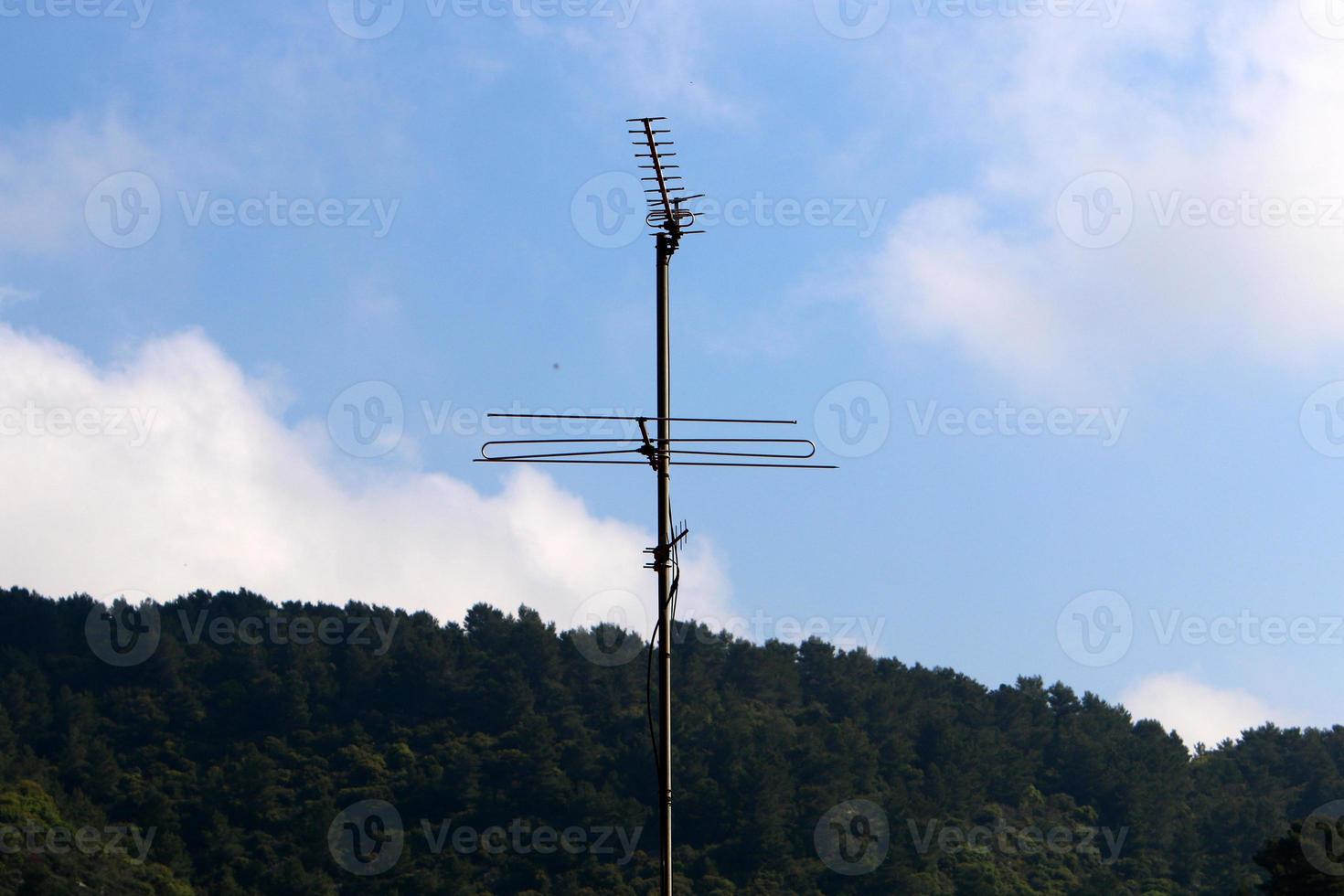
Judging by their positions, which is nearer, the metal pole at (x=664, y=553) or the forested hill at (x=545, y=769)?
the metal pole at (x=664, y=553)

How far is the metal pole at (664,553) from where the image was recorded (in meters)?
9.62

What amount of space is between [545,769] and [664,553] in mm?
65500

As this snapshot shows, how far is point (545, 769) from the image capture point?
7388 centimetres

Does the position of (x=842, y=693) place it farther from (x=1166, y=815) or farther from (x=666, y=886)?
(x=666, y=886)

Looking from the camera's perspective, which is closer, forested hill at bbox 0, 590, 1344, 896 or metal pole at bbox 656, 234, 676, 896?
metal pole at bbox 656, 234, 676, 896

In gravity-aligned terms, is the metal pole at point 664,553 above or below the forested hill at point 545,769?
below

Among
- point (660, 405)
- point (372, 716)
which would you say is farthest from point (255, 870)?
point (660, 405)

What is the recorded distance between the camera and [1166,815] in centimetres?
7481

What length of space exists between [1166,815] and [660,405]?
230 ft

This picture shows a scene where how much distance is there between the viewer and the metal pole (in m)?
9.62

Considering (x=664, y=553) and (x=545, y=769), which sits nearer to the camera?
(x=664, y=553)

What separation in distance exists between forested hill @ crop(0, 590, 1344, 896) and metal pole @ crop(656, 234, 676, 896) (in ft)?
163

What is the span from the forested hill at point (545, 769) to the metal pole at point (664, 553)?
49.7 metres

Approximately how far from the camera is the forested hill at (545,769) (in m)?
65.1
